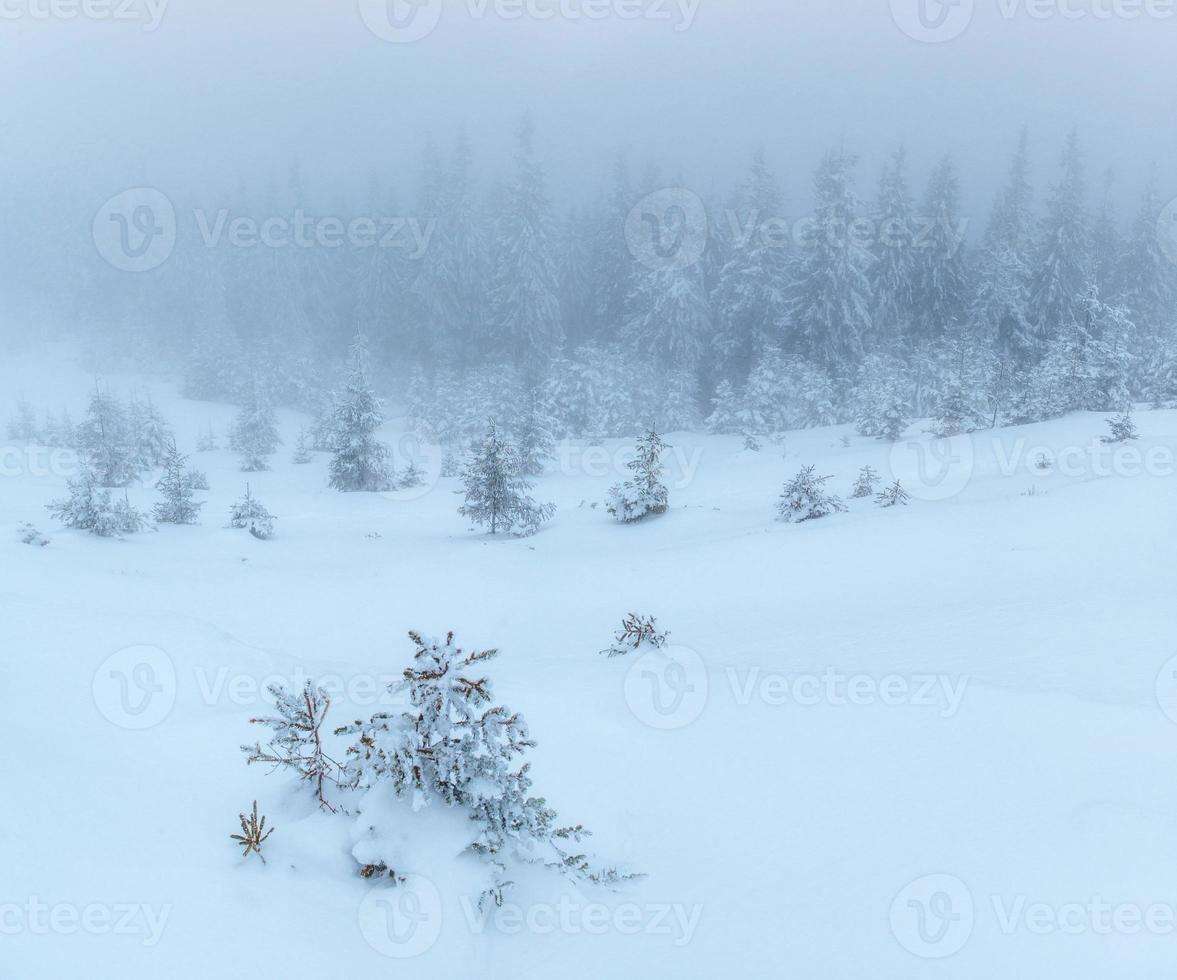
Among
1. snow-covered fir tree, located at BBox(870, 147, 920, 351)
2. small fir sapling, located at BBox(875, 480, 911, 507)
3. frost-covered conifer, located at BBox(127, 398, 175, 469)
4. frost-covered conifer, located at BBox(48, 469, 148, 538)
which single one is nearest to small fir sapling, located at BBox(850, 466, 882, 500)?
small fir sapling, located at BBox(875, 480, 911, 507)

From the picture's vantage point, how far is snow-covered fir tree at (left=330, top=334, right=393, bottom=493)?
24.4 metres

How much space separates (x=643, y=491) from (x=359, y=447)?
39.9ft

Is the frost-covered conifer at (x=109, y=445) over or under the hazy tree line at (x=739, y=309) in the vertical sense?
under

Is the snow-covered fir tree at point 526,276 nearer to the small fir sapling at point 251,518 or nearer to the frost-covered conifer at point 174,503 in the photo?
the frost-covered conifer at point 174,503

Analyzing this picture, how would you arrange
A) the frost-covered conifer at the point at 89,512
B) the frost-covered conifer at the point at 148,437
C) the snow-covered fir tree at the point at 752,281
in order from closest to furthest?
1. the frost-covered conifer at the point at 89,512
2. the frost-covered conifer at the point at 148,437
3. the snow-covered fir tree at the point at 752,281

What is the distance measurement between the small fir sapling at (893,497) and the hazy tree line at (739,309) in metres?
11.4

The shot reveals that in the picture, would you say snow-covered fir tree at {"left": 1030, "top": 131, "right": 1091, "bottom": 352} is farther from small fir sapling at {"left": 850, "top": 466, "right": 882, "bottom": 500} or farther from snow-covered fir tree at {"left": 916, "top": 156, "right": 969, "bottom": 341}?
small fir sapling at {"left": 850, "top": 466, "right": 882, "bottom": 500}

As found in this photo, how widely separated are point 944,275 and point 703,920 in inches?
1494

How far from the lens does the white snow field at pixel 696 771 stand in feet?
10.8

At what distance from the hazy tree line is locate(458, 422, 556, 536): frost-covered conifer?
10.7m

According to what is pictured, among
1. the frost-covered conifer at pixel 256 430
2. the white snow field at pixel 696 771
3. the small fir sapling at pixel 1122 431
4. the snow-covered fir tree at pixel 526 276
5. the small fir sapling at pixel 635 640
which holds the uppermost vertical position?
the snow-covered fir tree at pixel 526 276

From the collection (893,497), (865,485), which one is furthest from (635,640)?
(865,485)

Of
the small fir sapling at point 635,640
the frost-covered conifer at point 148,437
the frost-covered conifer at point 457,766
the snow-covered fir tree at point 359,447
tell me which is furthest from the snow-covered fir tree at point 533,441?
the frost-covered conifer at point 457,766

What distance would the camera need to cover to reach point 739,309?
35438 mm
